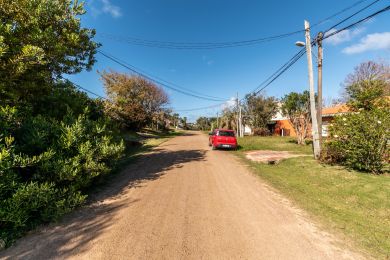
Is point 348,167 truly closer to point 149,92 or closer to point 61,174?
point 61,174

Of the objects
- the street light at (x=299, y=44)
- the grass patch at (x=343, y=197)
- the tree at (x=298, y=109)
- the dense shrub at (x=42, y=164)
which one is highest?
the street light at (x=299, y=44)

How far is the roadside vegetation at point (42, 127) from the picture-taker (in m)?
4.50

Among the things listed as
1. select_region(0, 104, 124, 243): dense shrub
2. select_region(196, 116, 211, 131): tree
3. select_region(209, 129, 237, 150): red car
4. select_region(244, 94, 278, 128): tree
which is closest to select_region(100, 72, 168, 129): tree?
select_region(209, 129, 237, 150): red car

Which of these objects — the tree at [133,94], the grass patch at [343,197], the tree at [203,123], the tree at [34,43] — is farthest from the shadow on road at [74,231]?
the tree at [203,123]

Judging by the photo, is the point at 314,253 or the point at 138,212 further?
the point at 138,212

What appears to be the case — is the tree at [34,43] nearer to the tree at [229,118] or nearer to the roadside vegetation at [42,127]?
the roadside vegetation at [42,127]

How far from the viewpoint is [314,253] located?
3883 millimetres

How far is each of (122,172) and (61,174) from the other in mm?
4678

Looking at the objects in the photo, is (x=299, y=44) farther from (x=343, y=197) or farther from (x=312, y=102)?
(x=343, y=197)

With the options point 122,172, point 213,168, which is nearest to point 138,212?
point 122,172

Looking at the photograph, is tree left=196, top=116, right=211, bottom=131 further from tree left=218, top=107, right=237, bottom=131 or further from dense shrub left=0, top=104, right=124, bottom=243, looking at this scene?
dense shrub left=0, top=104, right=124, bottom=243

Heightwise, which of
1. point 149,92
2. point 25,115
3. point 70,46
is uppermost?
point 149,92

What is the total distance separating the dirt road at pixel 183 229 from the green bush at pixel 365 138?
5324mm

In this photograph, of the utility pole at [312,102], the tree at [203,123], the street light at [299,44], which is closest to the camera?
the utility pole at [312,102]
